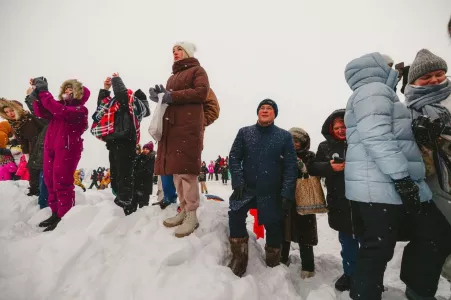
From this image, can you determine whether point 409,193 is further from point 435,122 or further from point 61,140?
point 61,140

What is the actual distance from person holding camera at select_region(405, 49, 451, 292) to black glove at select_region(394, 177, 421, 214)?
1.20ft

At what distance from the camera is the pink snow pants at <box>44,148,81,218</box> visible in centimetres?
331

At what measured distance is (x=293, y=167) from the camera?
267 cm

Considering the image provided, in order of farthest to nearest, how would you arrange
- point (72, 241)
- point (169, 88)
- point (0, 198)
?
point (0, 198), point (169, 88), point (72, 241)

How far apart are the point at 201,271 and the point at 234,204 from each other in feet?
2.56

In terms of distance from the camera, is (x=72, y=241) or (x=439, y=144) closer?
(x=439, y=144)

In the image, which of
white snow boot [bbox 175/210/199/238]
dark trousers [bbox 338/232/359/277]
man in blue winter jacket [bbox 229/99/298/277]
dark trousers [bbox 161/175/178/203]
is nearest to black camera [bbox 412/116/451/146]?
man in blue winter jacket [bbox 229/99/298/277]

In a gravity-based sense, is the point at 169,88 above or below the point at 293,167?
above

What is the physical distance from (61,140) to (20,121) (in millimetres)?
2354

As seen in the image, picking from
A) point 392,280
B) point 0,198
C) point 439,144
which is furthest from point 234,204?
point 0,198

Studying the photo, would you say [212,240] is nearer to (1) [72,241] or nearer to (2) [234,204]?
(2) [234,204]

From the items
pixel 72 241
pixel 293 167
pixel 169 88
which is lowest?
pixel 72 241

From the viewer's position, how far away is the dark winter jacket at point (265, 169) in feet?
8.40

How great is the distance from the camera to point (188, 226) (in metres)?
2.66
